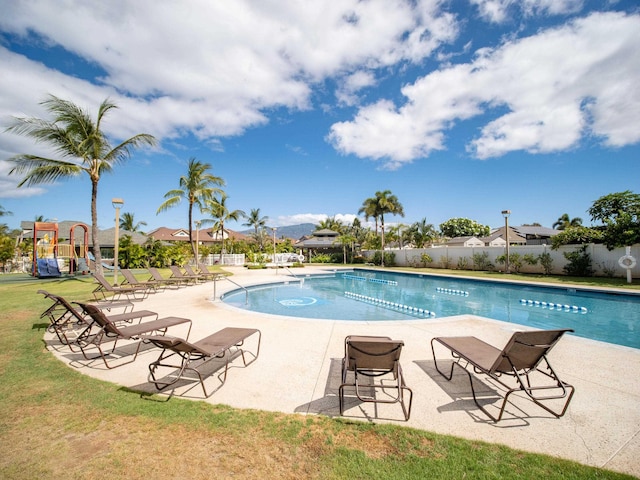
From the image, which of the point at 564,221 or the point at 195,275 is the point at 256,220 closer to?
the point at 195,275

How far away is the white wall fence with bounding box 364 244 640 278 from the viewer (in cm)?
1538

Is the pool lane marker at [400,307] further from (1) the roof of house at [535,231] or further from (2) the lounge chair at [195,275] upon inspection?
(1) the roof of house at [535,231]

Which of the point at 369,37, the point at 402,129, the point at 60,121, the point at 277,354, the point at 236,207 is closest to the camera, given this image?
the point at 277,354

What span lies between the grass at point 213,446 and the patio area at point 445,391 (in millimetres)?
232

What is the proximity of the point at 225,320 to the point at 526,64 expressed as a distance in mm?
14437

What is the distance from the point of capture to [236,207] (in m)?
33.9

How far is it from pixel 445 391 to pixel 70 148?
17.3m

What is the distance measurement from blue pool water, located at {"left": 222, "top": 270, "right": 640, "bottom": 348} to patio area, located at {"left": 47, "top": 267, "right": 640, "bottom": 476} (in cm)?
346

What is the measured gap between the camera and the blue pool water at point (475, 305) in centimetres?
852

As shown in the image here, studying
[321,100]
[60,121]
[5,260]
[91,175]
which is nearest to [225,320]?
[91,175]

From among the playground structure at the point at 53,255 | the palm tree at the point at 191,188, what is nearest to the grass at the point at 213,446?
the playground structure at the point at 53,255

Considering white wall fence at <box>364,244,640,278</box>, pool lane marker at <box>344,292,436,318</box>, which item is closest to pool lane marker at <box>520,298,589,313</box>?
pool lane marker at <box>344,292,436,318</box>

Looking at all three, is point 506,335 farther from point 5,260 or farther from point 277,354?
point 5,260

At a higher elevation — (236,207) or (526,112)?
(526,112)
